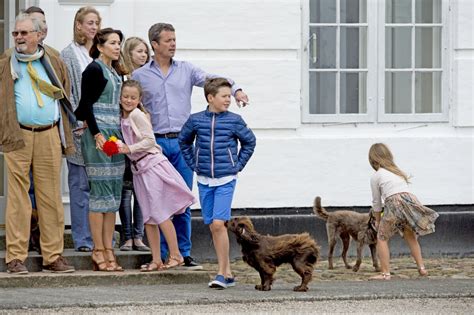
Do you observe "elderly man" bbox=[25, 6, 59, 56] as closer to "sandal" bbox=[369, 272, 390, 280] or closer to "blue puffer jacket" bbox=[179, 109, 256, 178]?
"blue puffer jacket" bbox=[179, 109, 256, 178]

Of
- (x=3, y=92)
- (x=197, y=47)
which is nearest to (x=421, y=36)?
(x=197, y=47)

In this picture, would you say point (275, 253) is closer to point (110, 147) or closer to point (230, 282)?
point (230, 282)

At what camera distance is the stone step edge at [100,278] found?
12.1 meters

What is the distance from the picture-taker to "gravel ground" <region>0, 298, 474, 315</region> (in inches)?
427

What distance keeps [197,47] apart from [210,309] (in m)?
3.98

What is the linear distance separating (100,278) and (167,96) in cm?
156

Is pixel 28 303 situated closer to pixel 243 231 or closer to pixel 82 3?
pixel 243 231

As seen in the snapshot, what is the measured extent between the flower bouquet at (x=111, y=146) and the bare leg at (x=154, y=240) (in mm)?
691

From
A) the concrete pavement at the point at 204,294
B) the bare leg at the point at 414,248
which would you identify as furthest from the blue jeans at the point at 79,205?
the bare leg at the point at 414,248

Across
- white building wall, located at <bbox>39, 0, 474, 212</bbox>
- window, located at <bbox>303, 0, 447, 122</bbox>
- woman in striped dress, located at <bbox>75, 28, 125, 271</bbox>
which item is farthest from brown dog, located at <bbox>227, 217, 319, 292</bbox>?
window, located at <bbox>303, 0, 447, 122</bbox>

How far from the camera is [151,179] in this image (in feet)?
40.8

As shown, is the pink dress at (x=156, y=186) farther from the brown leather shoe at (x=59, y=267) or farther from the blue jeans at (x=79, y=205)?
the brown leather shoe at (x=59, y=267)

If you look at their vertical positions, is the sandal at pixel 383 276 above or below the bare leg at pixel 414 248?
below

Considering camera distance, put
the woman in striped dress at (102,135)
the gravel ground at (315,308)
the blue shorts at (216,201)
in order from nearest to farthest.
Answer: the gravel ground at (315,308), the blue shorts at (216,201), the woman in striped dress at (102,135)
